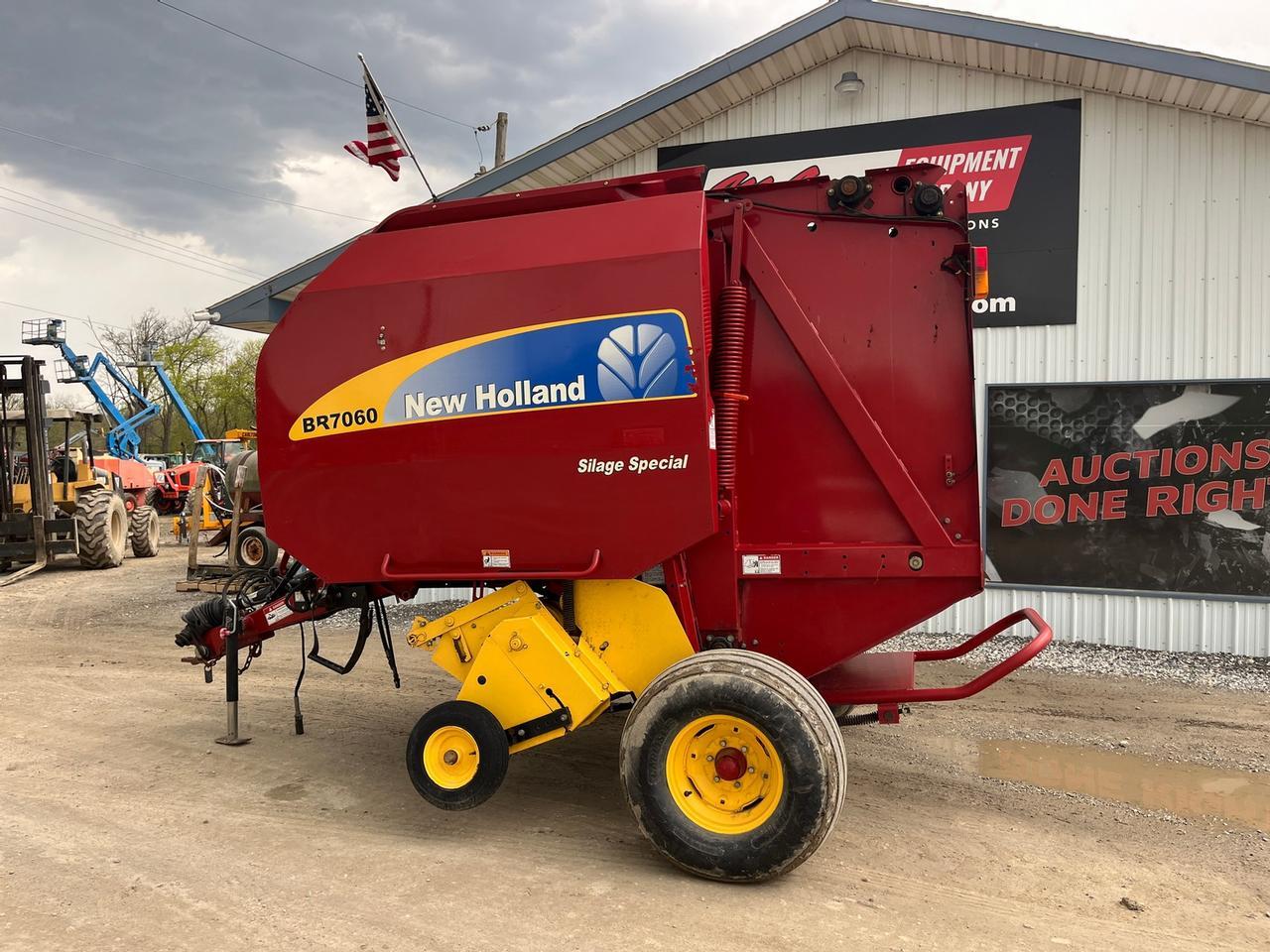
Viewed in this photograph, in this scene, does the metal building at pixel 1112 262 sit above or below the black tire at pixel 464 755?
above

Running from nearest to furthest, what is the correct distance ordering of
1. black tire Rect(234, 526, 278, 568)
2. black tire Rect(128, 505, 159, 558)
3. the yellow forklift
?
black tire Rect(234, 526, 278, 568), the yellow forklift, black tire Rect(128, 505, 159, 558)

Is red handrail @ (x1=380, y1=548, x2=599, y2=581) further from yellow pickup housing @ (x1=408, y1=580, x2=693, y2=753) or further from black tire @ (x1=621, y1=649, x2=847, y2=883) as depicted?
black tire @ (x1=621, y1=649, x2=847, y2=883)

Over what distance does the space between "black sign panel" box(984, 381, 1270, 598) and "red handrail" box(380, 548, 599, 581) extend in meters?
5.23

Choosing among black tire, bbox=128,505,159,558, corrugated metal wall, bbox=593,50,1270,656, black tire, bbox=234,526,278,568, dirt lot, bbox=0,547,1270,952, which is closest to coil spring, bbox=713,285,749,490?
dirt lot, bbox=0,547,1270,952

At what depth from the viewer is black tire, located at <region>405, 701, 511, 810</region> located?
4051mm

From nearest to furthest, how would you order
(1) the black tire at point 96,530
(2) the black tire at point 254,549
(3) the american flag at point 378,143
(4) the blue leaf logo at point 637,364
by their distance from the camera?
(4) the blue leaf logo at point 637,364, (3) the american flag at point 378,143, (2) the black tire at point 254,549, (1) the black tire at point 96,530

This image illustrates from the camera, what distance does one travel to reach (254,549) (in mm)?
12391

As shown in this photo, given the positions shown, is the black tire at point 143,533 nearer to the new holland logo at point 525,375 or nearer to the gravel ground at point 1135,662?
the gravel ground at point 1135,662

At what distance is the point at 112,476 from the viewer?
17.5 m

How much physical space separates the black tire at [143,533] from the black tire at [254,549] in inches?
197

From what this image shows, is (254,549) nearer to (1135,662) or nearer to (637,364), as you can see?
(637,364)

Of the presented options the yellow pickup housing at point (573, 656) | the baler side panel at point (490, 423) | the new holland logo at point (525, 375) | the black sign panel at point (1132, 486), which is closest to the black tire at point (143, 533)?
the baler side panel at point (490, 423)

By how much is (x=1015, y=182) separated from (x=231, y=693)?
7494mm

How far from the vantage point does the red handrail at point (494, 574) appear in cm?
400
